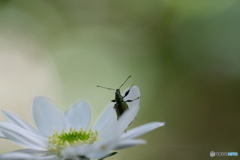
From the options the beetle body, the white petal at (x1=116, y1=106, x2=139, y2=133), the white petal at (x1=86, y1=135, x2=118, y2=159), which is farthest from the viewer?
the beetle body

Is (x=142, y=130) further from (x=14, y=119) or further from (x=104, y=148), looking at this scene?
(x=14, y=119)

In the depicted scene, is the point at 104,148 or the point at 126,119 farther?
the point at 126,119

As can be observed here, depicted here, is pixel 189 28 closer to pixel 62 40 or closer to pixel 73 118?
pixel 62 40

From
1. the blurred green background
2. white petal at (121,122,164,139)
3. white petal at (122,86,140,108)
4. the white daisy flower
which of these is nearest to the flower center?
the white daisy flower

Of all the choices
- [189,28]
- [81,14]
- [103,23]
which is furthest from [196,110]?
[81,14]

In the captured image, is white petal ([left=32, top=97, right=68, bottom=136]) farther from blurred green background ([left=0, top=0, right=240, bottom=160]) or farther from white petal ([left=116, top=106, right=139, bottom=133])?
blurred green background ([left=0, top=0, right=240, bottom=160])

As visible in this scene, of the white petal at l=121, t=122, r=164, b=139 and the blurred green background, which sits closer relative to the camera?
the white petal at l=121, t=122, r=164, b=139

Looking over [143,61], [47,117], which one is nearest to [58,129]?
[47,117]
